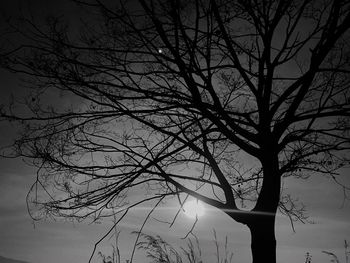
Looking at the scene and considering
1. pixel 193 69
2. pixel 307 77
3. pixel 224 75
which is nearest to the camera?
pixel 307 77

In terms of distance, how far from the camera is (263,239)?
440 centimetres

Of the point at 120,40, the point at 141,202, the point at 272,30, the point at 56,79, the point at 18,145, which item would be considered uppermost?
the point at 272,30

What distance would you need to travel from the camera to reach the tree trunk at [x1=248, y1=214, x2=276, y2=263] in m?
4.32

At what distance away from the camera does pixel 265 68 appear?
512cm

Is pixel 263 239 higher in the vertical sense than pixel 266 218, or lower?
lower

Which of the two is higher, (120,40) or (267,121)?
(120,40)

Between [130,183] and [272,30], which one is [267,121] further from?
[130,183]

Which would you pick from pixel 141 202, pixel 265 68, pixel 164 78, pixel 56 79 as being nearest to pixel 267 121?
pixel 265 68

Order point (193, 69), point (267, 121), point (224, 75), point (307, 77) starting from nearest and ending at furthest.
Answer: point (307, 77) → point (193, 69) → point (267, 121) → point (224, 75)

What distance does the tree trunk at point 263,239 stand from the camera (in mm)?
4322

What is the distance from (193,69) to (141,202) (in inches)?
78.9

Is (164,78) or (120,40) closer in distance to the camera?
(120,40)

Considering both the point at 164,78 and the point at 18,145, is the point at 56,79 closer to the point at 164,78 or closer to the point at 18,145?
the point at 18,145

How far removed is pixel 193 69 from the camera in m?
4.53
